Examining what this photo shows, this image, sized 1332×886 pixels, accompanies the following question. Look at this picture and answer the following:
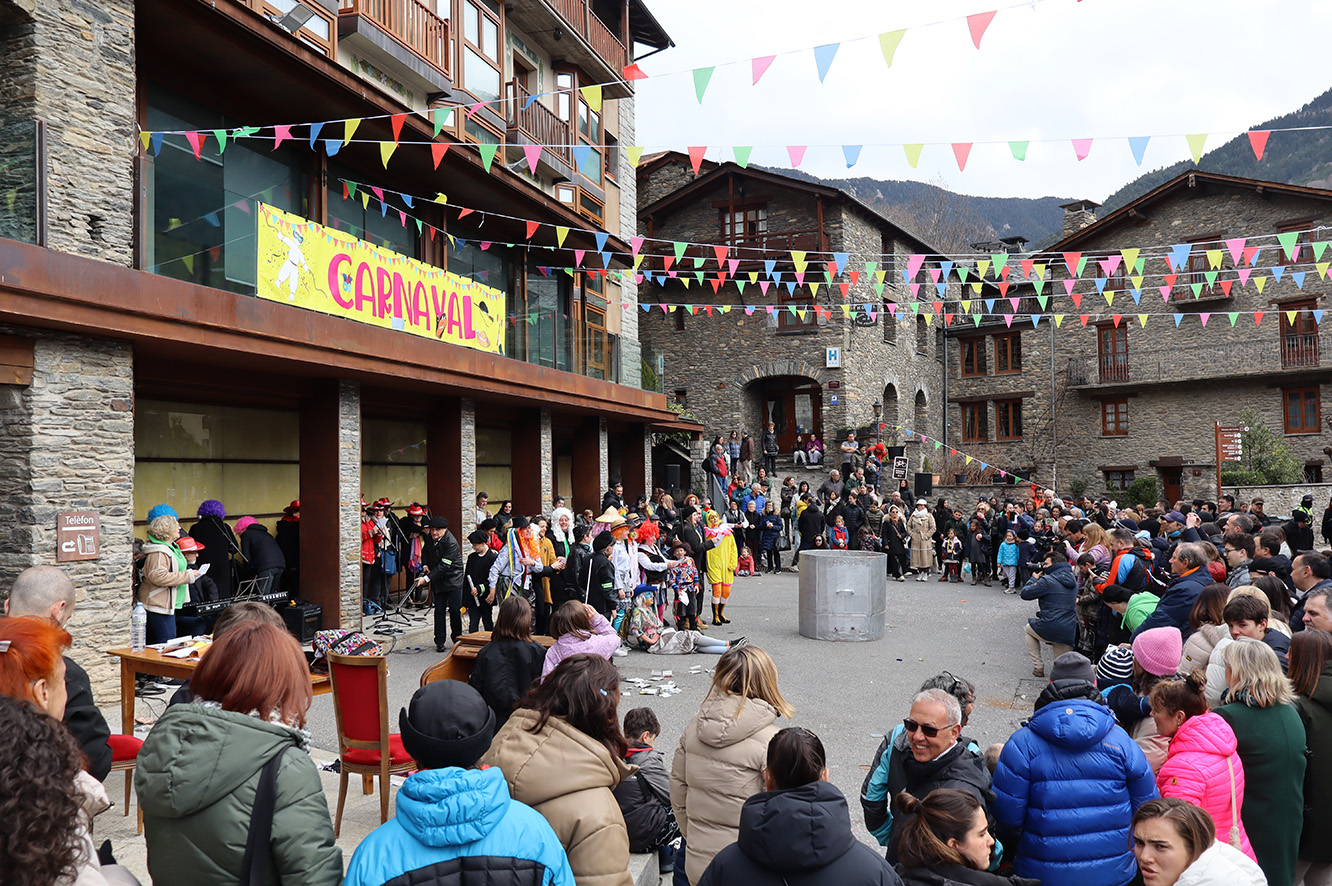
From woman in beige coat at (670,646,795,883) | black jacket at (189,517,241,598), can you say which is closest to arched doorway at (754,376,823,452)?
black jacket at (189,517,241,598)

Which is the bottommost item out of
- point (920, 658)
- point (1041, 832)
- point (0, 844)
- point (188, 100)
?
point (920, 658)

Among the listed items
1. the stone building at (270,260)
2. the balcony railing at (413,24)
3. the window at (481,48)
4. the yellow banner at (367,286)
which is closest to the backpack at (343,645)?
the stone building at (270,260)

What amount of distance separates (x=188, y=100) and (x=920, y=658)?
1076 centimetres

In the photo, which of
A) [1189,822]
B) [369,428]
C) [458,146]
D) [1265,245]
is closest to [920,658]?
[1189,822]

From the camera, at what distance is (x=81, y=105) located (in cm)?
798

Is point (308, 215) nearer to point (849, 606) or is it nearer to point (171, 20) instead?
point (171, 20)

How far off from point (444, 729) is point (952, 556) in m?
16.2

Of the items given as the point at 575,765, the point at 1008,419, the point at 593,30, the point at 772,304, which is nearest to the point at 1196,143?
the point at 575,765

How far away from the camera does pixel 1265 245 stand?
2792cm

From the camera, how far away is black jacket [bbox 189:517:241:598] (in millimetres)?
9148

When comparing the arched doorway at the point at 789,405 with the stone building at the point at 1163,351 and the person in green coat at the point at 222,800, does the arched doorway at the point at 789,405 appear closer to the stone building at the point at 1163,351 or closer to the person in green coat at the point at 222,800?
the stone building at the point at 1163,351

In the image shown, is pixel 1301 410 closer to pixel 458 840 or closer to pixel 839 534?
pixel 839 534

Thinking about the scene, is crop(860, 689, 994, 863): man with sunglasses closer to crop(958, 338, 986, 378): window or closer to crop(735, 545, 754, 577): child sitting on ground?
crop(735, 545, 754, 577): child sitting on ground

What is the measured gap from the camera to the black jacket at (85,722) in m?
3.17
